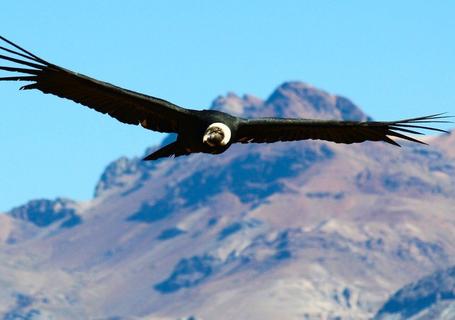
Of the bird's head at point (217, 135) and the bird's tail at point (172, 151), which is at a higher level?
the bird's tail at point (172, 151)

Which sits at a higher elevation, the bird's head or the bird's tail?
the bird's tail

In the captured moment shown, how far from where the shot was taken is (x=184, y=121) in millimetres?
36875

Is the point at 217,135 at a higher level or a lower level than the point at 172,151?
lower

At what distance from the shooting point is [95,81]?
35.2 meters

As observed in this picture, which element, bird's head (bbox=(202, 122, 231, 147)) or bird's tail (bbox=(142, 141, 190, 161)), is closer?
bird's head (bbox=(202, 122, 231, 147))

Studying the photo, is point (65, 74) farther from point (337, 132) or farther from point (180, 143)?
point (337, 132)

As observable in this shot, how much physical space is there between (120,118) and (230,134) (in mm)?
3638

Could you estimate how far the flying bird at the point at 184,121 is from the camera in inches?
1362

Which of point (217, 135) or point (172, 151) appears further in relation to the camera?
point (172, 151)

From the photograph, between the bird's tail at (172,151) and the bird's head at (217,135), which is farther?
the bird's tail at (172,151)

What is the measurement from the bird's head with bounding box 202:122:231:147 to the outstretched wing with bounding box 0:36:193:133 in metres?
1.98

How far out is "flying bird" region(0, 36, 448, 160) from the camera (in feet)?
113

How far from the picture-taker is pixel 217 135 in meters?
34.1

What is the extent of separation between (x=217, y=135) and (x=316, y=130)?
19.6 ft
